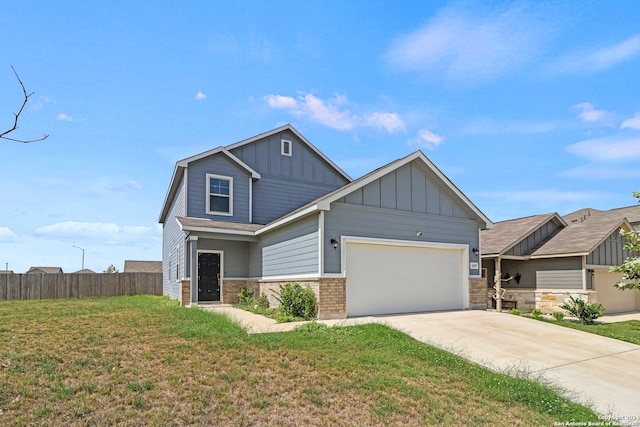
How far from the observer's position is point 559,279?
1722cm

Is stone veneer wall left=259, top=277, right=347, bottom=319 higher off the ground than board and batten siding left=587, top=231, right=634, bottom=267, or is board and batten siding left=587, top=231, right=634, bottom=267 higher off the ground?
board and batten siding left=587, top=231, right=634, bottom=267

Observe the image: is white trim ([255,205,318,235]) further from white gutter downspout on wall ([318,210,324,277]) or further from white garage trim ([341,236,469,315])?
white garage trim ([341,236,469,315])

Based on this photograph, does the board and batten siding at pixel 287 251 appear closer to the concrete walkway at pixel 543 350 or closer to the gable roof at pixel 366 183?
the gable roof at pixel 366 183

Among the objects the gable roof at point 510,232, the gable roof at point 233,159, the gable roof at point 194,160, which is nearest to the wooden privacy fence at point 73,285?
the gable roof at point 233,159

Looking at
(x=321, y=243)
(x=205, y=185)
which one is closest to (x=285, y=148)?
(x=205, y=185)

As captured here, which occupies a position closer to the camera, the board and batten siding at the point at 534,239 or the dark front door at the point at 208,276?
the dark front door at the point at 208,276

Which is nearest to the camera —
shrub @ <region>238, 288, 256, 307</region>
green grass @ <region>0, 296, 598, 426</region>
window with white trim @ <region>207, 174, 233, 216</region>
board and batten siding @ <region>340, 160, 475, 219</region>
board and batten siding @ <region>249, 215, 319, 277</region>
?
green grass @ <region>0, 296, 598, 426</region>

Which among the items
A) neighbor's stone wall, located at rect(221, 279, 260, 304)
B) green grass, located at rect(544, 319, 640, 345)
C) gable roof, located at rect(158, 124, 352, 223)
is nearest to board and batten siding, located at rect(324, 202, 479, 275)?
green grass, located at rect(544, 319, 640, 345)

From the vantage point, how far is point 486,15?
34.0ft

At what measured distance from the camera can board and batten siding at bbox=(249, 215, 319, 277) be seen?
1195cm

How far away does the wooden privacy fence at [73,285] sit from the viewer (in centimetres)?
2028

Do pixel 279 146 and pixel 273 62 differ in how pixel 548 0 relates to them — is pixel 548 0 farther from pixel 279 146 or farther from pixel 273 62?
pixel 279 146

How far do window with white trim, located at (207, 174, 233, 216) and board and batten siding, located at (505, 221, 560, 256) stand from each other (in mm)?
12411

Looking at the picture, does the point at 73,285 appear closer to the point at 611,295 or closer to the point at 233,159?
the point at 233,159
